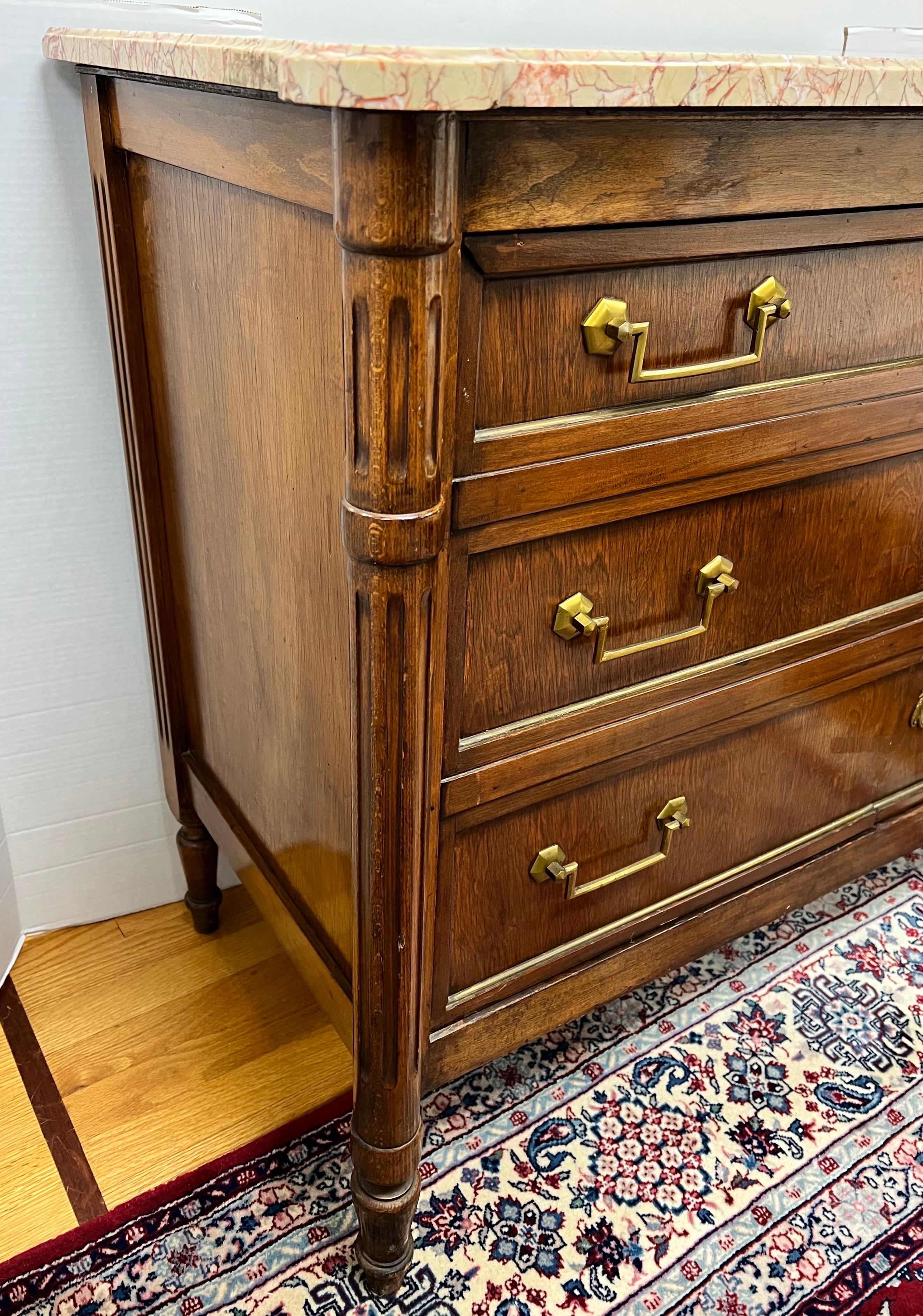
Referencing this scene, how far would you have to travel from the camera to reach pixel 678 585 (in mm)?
776

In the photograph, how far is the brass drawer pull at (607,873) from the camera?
Answer: 0.82 metres

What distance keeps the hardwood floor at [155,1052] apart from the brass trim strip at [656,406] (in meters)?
0.72

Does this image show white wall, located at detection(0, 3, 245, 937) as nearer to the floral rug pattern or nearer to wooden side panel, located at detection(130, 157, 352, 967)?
wooden side panel, located at detection(130, 157, 352, 967)

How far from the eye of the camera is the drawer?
80 centimetres

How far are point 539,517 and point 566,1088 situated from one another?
2.13ft

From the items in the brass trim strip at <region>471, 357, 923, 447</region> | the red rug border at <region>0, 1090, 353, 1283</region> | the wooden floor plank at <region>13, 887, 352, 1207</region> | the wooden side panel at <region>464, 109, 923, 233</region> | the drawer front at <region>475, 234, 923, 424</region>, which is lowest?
→ the wooden floor plank at <region>13, 887, 352, 1207</region>

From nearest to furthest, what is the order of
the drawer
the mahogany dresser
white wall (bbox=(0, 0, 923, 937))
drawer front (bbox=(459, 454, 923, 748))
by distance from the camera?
1. the mahogany dresser
2. drawer front (bbox=(459, 454, 923, 748))
3. the drawer
4. white wall (bbox=(0, 0, 923, 937))

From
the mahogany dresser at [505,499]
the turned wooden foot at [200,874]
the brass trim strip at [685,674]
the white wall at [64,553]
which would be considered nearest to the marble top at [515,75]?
the mahogany dresser at [505,499]

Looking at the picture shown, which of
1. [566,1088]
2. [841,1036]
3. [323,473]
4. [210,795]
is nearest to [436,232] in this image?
[323,473]

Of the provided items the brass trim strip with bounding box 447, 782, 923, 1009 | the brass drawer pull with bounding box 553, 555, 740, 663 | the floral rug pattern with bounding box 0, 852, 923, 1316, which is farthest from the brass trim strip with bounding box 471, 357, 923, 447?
the floral rug pattern with bounding box 0, 852, 923, 1316

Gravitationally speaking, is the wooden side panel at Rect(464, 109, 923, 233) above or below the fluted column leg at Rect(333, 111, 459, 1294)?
above

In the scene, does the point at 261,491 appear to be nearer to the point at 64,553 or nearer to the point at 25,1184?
the point at 64,553

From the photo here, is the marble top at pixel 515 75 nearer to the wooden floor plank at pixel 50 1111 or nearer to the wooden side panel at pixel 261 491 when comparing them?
the wooden side panel at pixel 261 491

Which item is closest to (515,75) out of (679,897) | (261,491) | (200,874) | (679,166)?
(679,166)
